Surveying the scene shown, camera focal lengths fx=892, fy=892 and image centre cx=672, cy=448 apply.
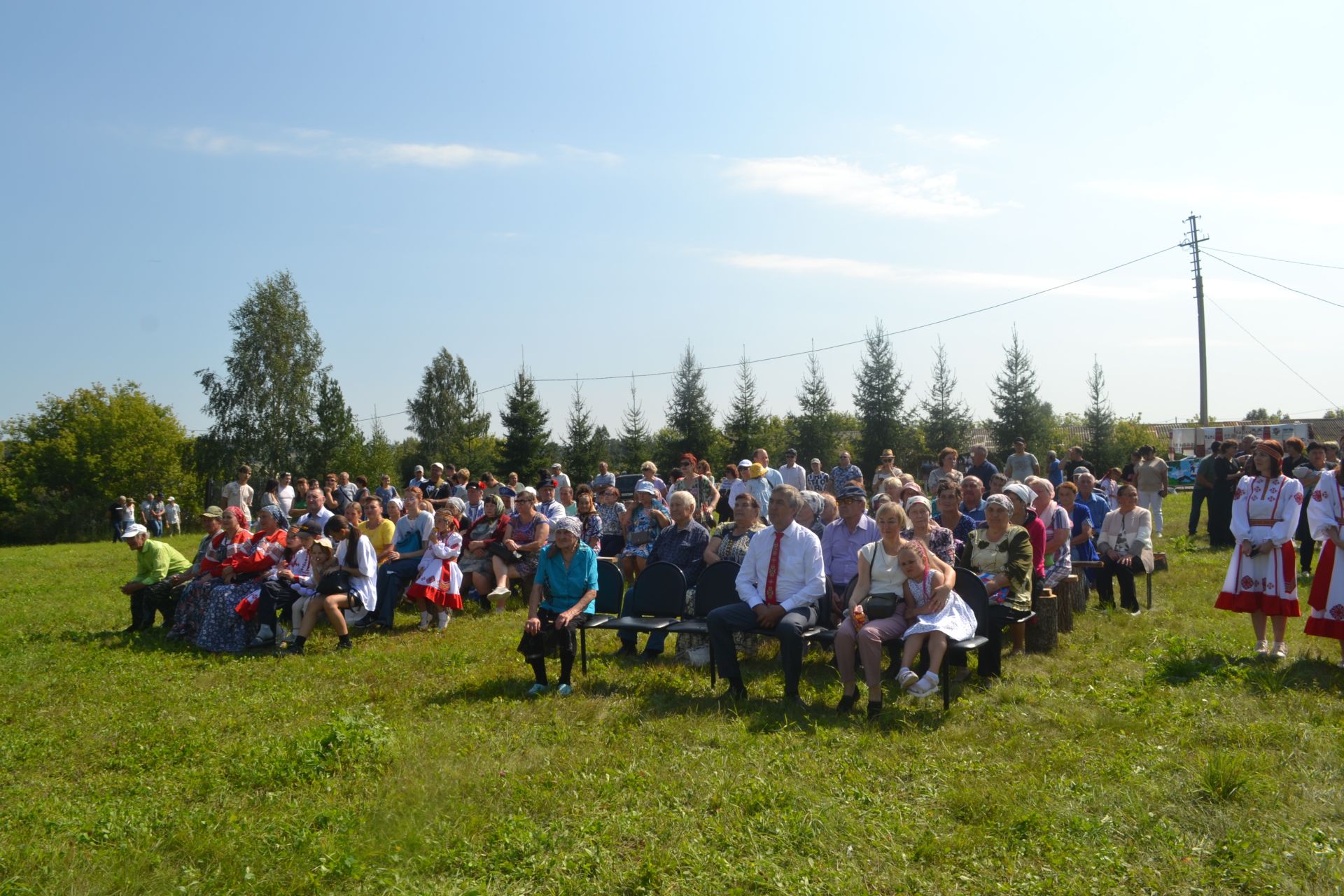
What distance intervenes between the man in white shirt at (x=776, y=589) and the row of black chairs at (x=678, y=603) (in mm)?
133

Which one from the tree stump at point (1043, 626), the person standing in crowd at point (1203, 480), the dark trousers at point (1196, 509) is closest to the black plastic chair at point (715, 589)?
the tree stump at point (1043, 626)

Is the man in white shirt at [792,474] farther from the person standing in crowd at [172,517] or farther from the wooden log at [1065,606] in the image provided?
the person standing in crowd at [172,517]

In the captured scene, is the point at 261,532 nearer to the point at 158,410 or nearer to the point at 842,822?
the point at 842,822

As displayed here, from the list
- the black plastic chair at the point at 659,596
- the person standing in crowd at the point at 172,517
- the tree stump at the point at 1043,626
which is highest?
the black plastic chair at the point at 659,596

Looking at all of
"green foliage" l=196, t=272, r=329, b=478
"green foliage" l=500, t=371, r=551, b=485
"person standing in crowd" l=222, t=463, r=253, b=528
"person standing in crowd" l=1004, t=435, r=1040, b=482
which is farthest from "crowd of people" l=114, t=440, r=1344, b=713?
"green foliage" l=196, t=272, r=329, b=478

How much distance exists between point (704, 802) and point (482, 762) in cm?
142

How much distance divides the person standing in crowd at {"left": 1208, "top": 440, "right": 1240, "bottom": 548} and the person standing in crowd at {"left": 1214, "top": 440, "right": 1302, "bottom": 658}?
24.2 feet

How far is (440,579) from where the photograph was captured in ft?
31.2

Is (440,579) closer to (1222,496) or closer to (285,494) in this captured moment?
(285,494)

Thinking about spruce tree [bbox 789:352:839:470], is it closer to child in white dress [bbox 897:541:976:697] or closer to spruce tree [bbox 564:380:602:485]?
spruce tree [bbox 564:380:602:485]

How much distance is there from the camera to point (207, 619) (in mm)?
8898

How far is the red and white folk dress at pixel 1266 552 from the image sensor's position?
6.71 metres

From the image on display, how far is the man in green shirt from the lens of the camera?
994 cm

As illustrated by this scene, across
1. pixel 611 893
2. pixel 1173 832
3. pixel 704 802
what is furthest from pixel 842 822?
pixel 1173 832
